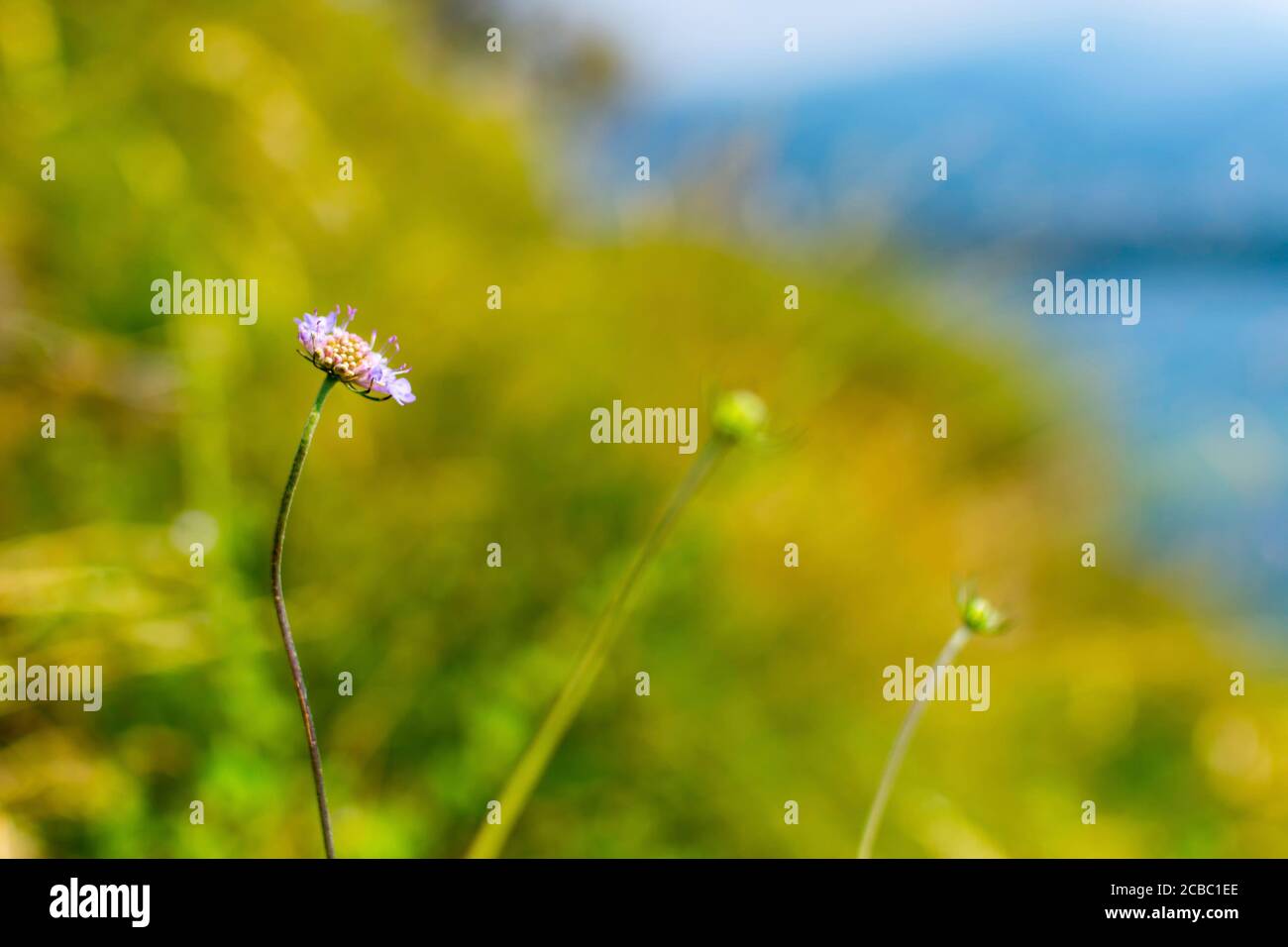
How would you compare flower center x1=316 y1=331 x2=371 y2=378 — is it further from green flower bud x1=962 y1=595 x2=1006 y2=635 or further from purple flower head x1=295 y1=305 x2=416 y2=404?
green flower bud x1=962 y1=595 x2=1006 y2=635

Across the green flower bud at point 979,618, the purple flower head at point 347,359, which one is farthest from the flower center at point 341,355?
the green flower bud at point 979,618

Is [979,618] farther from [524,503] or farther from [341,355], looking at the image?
[524,503]

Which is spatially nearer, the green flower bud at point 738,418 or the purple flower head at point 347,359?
the purple flower head at point 347,359

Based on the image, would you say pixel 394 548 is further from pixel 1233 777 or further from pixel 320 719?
pixel 1233 777

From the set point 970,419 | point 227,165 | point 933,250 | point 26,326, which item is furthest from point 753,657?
point 970,419

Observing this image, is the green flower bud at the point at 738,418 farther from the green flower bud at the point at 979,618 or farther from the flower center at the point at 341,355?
the flower center at the point at 341,355
